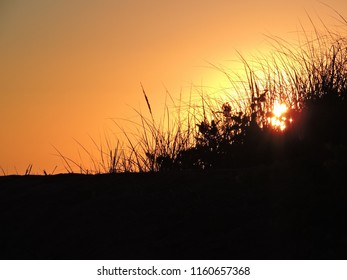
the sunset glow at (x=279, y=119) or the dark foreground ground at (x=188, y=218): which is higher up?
the sunset glow at (x=279, y=119)

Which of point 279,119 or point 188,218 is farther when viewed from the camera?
point 279,119

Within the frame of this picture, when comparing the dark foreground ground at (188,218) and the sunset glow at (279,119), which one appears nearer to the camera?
the dark foreground ground at (188,218)

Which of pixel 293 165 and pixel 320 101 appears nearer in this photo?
pixel 293 165

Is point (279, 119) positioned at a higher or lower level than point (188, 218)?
higher

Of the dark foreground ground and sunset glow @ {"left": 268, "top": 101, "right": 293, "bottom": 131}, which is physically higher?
sunset glow @ {"left": 268, "top": 101, "right": 293, "bottom": 131}

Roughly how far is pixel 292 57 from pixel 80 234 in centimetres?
394

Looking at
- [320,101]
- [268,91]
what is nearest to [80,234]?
[320,101]

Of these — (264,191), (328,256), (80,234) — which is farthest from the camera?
(264,191)

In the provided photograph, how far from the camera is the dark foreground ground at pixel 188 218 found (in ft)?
9.43

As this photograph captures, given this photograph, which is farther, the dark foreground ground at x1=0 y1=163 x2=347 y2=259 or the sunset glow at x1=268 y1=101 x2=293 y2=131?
the sunset glow at x1=268 y1=101 x2=293 y2=131

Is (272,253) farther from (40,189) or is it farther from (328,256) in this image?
(40,189)

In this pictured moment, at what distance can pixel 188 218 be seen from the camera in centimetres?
321

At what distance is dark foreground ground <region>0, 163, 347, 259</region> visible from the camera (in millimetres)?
2873
